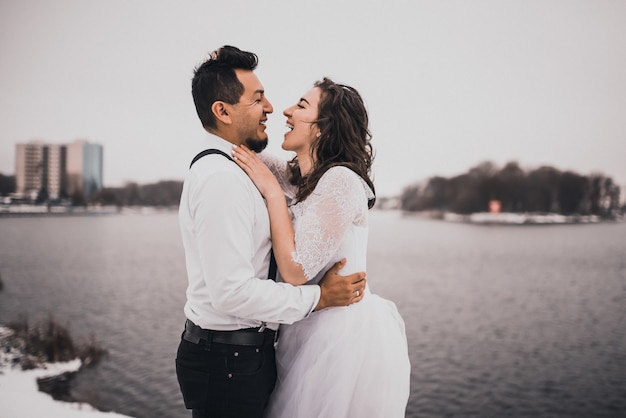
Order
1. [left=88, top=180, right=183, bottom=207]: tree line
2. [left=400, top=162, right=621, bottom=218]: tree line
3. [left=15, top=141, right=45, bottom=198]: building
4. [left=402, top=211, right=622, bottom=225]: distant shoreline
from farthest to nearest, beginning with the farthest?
[left=402, top=211, right=622, bottom=225]: distant shoreline
[left=400, top=162, right=621, bottom=218]: tree line
[left=15, top=141, right=45, bottom=198]: building
[left=88, top=180, right=183, bottom=207]: tree line

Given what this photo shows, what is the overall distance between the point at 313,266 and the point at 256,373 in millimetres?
434

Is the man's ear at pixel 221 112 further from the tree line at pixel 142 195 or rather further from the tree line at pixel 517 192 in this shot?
the tree line at pixel 517 192

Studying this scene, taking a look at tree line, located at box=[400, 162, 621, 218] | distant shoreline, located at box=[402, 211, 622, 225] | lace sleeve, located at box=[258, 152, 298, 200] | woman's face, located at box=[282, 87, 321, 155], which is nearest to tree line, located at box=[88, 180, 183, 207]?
tree line, located at box=[400, 162, 621, 218]

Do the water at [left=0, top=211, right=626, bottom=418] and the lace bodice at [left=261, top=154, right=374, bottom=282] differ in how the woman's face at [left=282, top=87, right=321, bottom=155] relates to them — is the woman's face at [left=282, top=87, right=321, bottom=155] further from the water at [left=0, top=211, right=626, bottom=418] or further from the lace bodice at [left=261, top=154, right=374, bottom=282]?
the water at [left=0, top=211, right=626, bottom=418]

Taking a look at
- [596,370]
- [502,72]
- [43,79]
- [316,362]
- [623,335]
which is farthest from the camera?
[502,72]

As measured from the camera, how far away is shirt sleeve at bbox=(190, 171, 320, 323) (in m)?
1.65

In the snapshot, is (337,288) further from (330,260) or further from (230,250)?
(230,250)

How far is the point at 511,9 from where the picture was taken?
57312mm

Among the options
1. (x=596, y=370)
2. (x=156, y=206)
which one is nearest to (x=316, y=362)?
(x=596, y=370)

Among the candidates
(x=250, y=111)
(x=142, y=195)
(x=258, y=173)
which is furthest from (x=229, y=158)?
(x=142, y=195)

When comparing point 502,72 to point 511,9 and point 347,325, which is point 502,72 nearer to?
point 511,9

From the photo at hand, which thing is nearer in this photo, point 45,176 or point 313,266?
point 313,266

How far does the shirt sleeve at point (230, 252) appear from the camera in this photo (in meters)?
1.65

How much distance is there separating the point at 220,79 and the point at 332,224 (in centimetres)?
69
